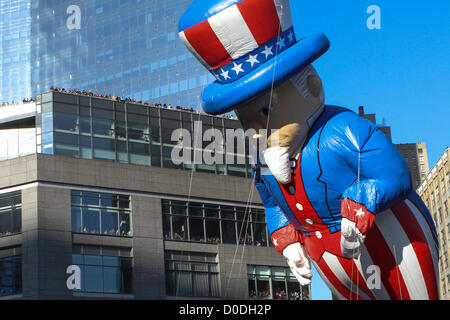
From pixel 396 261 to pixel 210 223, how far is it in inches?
1107

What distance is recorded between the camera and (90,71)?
8975cm

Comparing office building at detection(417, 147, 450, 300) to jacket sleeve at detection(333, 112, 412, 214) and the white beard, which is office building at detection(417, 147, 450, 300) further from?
the white beard

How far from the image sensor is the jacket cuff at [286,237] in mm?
13141

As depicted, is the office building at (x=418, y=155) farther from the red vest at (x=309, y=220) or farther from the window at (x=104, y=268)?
the red vest at (x=309, y=220)

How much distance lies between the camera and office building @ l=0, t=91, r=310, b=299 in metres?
36.0

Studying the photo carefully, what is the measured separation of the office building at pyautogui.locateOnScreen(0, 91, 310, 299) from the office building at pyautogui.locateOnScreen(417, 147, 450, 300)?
32241 millimetres

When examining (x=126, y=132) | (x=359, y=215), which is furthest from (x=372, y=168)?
(x=126, y=132)

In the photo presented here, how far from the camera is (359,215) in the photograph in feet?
38.7

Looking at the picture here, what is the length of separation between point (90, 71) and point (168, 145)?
167 feet

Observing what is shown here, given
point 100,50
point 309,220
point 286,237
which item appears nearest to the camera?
point 309,220

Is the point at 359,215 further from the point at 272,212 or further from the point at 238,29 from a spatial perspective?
the point at 238,29

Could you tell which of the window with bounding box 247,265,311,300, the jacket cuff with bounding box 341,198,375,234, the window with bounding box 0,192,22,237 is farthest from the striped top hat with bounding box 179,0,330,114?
the window with bounding box 247,265,311,300

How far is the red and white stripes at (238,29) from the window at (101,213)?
25709mm

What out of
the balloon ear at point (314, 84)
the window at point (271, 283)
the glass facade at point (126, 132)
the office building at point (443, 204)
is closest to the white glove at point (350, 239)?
the balloon ear at point (314, 84)
